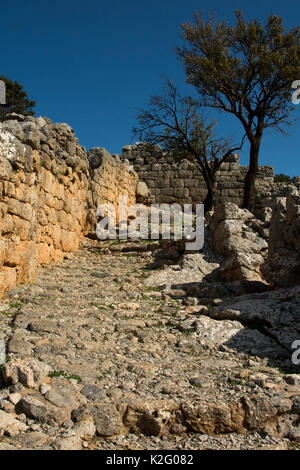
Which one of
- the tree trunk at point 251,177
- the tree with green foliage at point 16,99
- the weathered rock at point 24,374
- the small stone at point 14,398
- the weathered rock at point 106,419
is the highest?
the tree with green foliage at point 16,99

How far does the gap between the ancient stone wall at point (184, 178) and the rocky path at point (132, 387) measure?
503 inches

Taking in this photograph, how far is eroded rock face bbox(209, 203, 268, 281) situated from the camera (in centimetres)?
659

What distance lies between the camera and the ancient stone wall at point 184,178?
17156mm

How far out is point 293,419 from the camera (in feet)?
9.21

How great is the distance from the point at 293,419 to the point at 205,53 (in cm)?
1271

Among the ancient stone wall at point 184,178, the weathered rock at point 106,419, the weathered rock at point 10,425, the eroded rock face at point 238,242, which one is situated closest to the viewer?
the weathered rock at point 10,425

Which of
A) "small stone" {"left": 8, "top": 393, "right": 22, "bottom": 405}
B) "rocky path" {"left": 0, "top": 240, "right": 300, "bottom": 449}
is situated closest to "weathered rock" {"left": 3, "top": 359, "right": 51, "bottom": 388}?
"rocky path" {"left": 0, "top": 240, "right": 300, "bottom": 449}

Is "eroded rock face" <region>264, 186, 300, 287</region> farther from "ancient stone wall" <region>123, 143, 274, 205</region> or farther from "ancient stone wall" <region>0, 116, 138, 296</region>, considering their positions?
"ancient stone wall" <region>123, 143, 274, 205</region>

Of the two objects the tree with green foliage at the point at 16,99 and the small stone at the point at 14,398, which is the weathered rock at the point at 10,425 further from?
the tree with green foliage at the point at 16,99

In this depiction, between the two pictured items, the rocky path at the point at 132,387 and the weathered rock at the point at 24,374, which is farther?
the weathered rock at the point at 24,374

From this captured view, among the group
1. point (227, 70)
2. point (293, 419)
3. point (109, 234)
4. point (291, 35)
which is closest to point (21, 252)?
point (293, 419)

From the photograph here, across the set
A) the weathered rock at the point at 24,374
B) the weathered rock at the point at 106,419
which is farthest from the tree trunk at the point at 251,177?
the weathered rock at the point at 106,419

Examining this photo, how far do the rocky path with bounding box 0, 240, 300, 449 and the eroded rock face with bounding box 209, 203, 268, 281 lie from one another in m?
2.07
